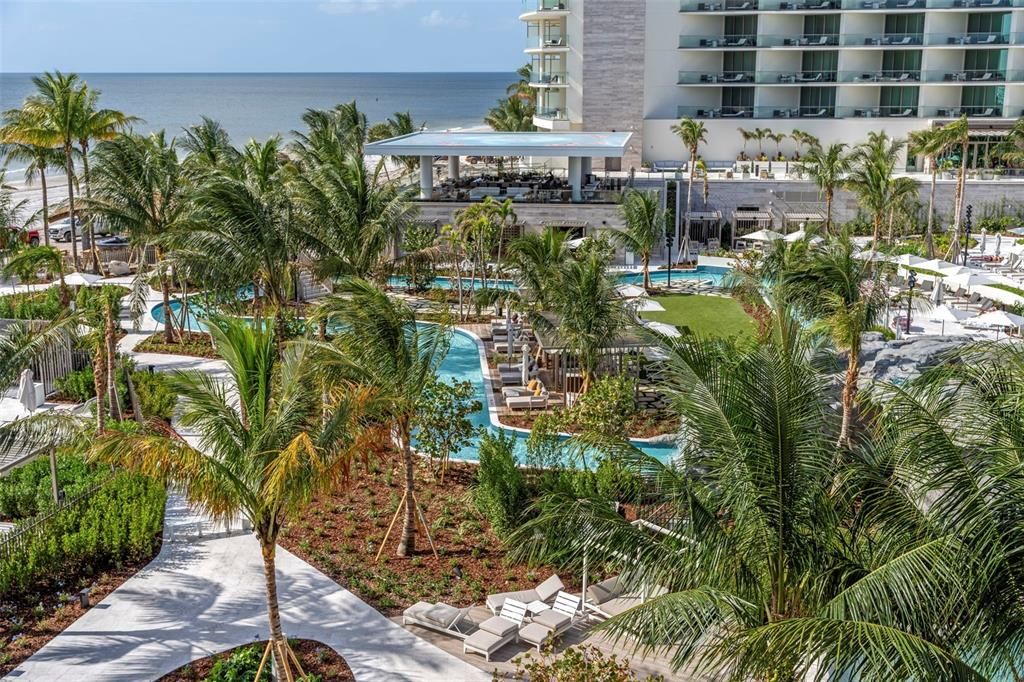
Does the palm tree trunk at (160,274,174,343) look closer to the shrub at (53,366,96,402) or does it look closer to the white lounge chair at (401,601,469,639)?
the shrub at (53,366,96,402)

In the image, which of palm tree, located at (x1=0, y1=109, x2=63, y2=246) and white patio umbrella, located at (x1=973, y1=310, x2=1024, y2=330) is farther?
palm tree, located at (x1=0, y1=109, x2=63, y2=246)

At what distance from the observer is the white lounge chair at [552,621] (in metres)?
12.7

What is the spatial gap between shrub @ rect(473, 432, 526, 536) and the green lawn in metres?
13.1

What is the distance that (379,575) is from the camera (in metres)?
15.0

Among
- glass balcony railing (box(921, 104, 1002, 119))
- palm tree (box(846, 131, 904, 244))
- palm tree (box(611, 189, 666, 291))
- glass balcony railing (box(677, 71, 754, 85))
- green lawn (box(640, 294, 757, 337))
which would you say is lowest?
green lawn (box(640, 294, 757, 337))

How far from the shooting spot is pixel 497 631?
12836 millimetres

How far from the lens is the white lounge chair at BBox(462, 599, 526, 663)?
1267 centimetres

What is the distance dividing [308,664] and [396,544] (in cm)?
350

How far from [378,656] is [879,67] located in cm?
4898

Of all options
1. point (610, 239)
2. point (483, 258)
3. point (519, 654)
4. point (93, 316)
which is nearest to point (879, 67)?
point (610, 239)

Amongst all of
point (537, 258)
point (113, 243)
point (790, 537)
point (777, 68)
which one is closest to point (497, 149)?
point (113, 243)

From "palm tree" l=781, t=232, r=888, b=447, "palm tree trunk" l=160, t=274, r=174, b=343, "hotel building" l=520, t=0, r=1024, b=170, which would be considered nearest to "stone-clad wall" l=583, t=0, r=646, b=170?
"hotel building" l=520, t=0, r=1024, b=170

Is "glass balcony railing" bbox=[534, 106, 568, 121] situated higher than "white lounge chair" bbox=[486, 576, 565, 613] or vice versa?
"glass balcony railing" bbox=[534, 106, 568, 121]

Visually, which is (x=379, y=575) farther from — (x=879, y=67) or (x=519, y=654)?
(x=879, y=67)
